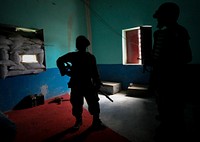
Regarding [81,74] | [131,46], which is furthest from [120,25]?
[81,74]

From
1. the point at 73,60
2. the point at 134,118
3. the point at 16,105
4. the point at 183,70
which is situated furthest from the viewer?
the point at 16,105

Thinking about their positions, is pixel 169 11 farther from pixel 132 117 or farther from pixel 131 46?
pixel 131 46

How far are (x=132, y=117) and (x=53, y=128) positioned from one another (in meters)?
1.53

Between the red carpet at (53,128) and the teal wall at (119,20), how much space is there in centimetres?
272

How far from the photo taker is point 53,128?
2467 mm

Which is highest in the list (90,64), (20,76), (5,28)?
(5,28)

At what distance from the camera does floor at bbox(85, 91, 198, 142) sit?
2.17 meters

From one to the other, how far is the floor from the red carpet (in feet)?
0.71

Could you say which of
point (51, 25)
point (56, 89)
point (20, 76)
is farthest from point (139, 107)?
point (51, 25)

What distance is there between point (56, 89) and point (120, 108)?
2.26m

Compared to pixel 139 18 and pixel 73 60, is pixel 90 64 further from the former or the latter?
pixel 139 18

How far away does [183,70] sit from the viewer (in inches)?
60.6

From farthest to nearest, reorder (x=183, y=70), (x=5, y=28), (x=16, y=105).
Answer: (x=16, y=105) < (x=5, y=28) < (x=183, y=70)

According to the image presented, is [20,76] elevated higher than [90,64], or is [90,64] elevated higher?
[90,64]
